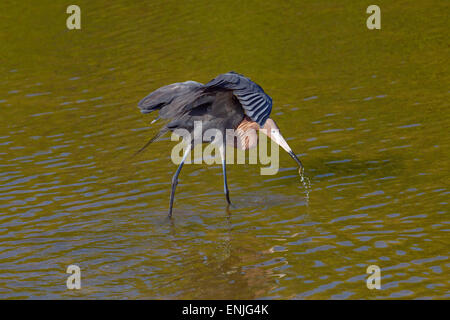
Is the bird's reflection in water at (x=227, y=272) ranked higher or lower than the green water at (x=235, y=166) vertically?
lower

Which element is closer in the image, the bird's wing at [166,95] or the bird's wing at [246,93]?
the bird's wing at [246,93]

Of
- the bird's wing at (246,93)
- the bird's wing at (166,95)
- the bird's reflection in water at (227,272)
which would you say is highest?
the bird's wing at (166,95)

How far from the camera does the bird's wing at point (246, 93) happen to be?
9812mm

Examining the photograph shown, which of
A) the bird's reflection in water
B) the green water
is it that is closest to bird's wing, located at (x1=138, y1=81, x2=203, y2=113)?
the green water

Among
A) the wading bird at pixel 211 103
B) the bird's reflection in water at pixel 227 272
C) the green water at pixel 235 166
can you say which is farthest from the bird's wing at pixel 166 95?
the bird's reflection in water at pixel 227 272

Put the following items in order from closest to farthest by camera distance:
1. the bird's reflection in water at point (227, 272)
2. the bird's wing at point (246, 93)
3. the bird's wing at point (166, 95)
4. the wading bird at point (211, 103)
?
the bird's reflection in water at point (227, 272), the bird's wing at point (246, 93), the wading bird at point (211, 103), the bird's wing at point (166, 95)

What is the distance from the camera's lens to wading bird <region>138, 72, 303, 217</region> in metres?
9.95

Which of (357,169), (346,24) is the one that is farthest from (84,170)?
(346,24)

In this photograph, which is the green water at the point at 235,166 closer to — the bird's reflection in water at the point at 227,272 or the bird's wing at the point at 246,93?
the bird's reflection in water at the point at 227,272

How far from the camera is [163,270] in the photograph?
363 inches

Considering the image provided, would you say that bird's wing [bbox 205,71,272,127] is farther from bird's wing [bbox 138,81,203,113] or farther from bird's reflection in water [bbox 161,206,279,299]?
bird's reflection in water [bbox 161,206,279,299]

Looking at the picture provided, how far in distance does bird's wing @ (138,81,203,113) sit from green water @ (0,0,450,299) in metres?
1.48

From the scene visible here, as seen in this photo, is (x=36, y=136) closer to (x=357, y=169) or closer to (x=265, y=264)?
(x=357, y=169)

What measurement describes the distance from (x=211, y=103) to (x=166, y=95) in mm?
608
